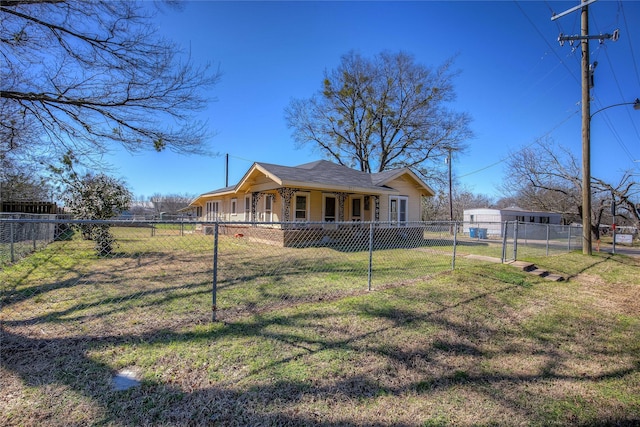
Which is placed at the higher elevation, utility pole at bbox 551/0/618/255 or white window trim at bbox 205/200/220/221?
utility pole at bbox 551/0/618/255

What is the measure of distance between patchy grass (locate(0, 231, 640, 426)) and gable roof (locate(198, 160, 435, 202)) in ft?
21.8

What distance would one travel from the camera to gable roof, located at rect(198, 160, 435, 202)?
12070mm

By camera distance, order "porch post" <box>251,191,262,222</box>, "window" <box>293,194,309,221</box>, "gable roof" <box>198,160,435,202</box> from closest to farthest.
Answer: "gable roof" <box>198,160,435,202</box> < "window" <box>293,194,309,221</box> < "porch post" <box>251,191,262,222</box>

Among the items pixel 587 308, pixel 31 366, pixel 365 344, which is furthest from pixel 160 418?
pixel 587 308

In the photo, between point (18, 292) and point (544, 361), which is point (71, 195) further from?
point (544, 361)

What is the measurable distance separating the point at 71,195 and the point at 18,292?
5.49m

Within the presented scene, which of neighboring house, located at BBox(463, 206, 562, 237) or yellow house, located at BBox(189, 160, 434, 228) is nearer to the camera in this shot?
yellow house, located at BBox(189, 160, 434, 228)

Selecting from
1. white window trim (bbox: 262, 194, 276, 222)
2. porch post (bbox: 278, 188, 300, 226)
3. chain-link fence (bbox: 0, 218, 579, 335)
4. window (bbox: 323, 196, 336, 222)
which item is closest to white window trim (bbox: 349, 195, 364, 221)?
window (bbox: 323, 196, 336, 222)

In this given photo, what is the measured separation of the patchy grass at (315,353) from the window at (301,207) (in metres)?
7.88

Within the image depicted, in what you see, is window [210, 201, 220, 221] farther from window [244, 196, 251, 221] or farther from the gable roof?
window [244, 196, 251, 221]

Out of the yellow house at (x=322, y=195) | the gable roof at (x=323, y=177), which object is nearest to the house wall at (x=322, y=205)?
the yellow house at (x=322, y=195)

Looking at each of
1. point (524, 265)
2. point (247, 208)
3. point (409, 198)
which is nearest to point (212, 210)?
point (247, 208)

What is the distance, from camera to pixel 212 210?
22.4m

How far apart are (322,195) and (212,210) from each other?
11419 mm
